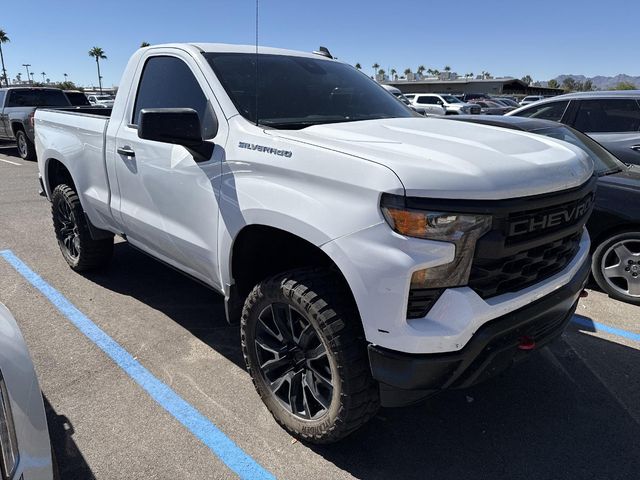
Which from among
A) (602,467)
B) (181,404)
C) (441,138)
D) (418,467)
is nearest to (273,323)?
(181,404)

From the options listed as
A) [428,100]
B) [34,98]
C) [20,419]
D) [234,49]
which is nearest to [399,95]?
[34,98]

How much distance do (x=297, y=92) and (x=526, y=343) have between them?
6.51 feet

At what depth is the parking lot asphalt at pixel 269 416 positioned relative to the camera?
2.49m

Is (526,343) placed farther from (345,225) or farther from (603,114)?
(603,114)

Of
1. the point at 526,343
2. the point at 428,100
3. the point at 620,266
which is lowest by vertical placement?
the point at 428,100

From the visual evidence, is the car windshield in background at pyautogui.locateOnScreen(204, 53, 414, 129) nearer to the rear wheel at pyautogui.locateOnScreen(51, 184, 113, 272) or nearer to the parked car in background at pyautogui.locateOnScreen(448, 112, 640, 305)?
the parked car in background at pyautogui.locateOnScreen(448, 112, 640, 305)

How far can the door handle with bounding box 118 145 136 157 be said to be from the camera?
347 cm

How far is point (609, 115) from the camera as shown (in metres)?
6.96

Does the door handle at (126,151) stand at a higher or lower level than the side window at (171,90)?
lower

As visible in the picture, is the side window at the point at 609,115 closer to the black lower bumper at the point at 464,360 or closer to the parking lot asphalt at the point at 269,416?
the parking lot asphalt at the point at 269,416

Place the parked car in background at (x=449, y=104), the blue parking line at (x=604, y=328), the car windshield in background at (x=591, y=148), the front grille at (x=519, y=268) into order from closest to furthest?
the front grille at (x=519, y=268) → the blue parking line at (x=604, y=328) → the car windshield in background at (x=591, y=148) → the parked car in background at (x=449, y=104)

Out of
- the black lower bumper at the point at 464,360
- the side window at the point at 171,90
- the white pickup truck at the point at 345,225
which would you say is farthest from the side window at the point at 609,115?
the side window at the point at 171,90

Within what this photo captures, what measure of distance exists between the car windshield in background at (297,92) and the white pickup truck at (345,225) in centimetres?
1

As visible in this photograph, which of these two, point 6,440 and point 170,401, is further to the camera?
point 170,401
